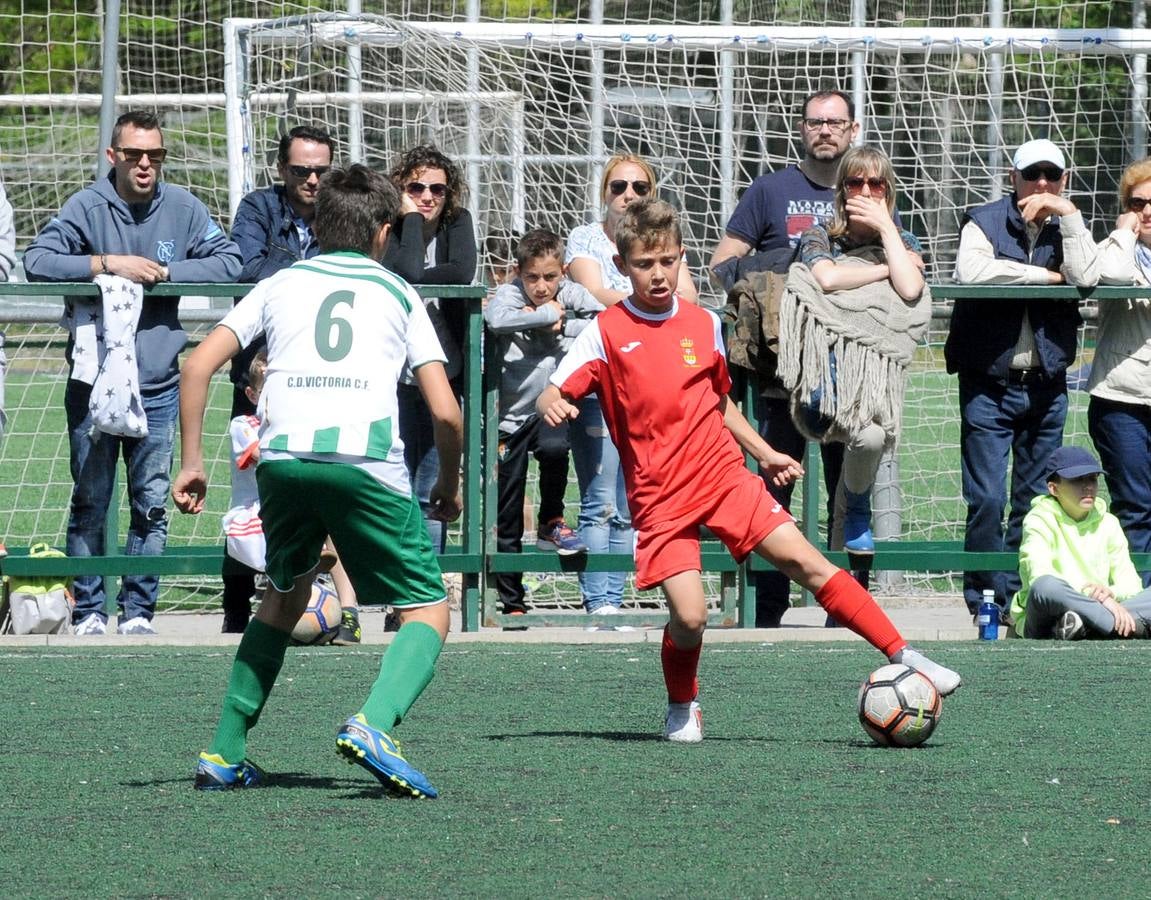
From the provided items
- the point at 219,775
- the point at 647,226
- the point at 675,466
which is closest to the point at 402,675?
the point at 219,775

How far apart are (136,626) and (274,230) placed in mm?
1865

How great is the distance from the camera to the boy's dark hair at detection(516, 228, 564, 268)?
8.41 metres

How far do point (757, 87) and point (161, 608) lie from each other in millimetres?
5893

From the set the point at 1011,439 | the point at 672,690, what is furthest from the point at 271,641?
the point at 1011,439

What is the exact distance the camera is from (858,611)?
5844mm

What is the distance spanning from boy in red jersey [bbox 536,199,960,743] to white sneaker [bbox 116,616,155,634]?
3277 mm

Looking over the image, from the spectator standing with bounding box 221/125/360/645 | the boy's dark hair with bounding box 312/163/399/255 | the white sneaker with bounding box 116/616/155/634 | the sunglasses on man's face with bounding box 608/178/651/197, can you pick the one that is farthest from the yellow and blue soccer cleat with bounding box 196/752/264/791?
the sunglasses on man's face with bounding box 608/178/651/197

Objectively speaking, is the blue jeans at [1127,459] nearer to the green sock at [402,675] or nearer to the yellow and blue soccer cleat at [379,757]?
the green sock at [402,675]

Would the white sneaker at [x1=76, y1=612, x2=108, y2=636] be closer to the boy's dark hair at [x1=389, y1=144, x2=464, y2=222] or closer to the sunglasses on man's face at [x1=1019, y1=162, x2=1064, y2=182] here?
the boy's dark hair at [x1=389, y1=144, x2=464, y2=222]

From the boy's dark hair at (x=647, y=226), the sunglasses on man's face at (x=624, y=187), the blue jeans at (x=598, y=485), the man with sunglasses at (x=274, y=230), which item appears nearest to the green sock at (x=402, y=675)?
the boy's dark hair at (x=647, y=226)

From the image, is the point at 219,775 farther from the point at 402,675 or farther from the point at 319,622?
the point at 319,622

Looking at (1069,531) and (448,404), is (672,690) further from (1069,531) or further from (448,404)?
(1069,531)

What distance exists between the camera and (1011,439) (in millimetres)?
8445

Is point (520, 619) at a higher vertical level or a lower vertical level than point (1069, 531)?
lower
